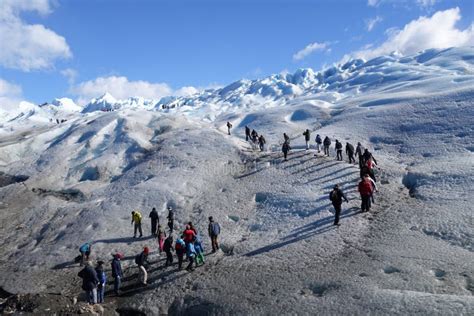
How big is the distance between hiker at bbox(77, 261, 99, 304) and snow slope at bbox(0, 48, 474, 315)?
1.39 meters

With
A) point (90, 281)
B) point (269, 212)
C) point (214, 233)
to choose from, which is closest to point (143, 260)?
point (90, 281)

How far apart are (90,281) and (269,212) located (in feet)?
43.0

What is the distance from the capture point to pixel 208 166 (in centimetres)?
3947

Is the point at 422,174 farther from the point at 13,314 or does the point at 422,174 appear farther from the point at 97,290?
the point at 13,314

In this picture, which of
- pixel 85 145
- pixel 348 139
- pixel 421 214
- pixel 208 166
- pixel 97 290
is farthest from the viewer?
pixel 85 145

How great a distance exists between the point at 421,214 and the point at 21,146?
5811cm

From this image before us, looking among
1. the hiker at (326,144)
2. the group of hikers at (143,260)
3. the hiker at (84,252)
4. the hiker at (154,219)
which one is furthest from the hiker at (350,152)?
the hiker at (84,252)

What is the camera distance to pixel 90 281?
19016mm

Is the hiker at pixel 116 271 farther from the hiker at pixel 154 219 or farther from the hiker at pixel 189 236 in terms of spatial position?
the hiker at pixel 154 219

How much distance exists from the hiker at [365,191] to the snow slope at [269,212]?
56cm

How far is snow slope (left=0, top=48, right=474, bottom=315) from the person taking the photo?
1788cm

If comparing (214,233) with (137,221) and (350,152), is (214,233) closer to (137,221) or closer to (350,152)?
(137,221)

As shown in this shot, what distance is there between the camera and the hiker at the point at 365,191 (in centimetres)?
2417

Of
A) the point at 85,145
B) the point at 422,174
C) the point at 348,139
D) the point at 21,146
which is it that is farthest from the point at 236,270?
the point at 21,146
